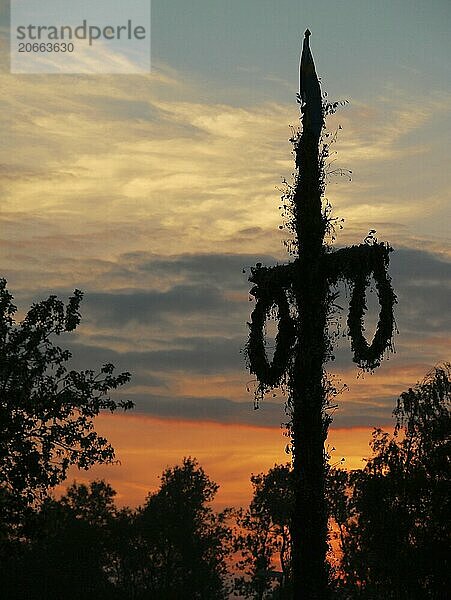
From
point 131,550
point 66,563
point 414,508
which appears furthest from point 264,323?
point 131,550

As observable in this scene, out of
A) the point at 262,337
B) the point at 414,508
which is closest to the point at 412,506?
the point at 414,508

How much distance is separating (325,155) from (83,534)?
243 ft

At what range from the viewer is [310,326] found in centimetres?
2133

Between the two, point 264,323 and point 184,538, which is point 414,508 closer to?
point 264,323

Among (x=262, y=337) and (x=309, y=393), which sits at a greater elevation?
(x=262, y=337)

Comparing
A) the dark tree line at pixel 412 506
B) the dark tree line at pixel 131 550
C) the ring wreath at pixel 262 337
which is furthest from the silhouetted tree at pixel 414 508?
the dark tree line at pixel 131 550

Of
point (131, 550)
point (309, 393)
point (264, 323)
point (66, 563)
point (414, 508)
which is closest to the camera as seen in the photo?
point (309, 393)

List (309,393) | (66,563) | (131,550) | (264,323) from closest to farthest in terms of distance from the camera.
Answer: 1. (309,393)
2. (264,323)
3. (66,563)
4. (131,550)

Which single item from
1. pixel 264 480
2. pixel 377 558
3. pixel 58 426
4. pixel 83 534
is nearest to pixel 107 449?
pixel 58 426

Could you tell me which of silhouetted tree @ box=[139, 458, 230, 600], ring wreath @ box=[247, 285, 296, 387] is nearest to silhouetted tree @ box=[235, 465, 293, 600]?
silhouetted tree @ box=[139, 458, 230, 600]

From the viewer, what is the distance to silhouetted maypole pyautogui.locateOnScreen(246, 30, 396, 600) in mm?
20703

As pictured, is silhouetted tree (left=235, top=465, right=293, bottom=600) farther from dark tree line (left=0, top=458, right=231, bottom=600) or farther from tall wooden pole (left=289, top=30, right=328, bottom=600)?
tall wooden pole (left=289, top=30, right=328, bottom=600)

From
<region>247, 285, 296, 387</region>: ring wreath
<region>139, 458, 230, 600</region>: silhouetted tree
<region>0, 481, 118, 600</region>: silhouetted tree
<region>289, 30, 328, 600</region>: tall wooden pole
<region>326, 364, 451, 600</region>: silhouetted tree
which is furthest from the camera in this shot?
<region>139, 458, 230, 600</region>: silhouetted tree

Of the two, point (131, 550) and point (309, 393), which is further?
point (131, 550)
